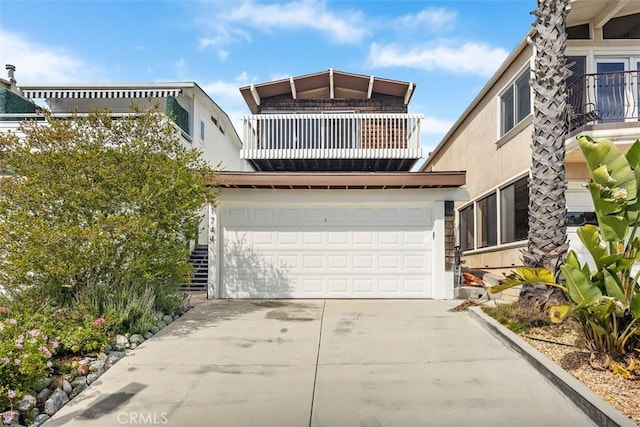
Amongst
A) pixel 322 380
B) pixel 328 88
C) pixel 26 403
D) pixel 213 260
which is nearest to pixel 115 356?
pixel 26 403

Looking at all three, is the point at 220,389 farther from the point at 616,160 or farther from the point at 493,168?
the point at 493,168

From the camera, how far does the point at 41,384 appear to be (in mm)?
4559

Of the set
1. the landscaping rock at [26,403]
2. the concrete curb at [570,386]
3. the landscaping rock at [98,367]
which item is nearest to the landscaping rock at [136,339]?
the landscaping rock at [98,367]

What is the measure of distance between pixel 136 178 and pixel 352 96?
963cm

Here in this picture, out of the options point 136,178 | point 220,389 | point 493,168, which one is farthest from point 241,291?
point 493,168

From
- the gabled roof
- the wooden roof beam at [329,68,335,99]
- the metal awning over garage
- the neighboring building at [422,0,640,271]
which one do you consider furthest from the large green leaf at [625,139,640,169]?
the wooden roof beam at [329,68,335,99]

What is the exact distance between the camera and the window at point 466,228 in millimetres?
14789

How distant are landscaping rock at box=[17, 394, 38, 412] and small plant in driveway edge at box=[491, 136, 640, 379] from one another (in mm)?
5348

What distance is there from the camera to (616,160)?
5109 mm

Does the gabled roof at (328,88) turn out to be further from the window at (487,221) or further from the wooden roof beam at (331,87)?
the window at (487,221)

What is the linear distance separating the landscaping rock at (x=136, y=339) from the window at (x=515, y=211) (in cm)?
797

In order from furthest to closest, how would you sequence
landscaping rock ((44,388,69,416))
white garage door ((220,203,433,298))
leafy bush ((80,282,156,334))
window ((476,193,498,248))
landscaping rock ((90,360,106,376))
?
window ((476,193,498,248)) → white garage door ((220,203,433,298)) → leafy bush ((80,282,156,334)) → landscaping rock ((90,360,106,376)) → landscaping rock ((44,388,69,416))

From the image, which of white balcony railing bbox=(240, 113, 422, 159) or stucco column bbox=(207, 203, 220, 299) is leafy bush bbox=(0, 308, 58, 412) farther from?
white balcony railing bbox=(240, 113, 422, 159)

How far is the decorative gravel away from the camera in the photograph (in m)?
4.21
